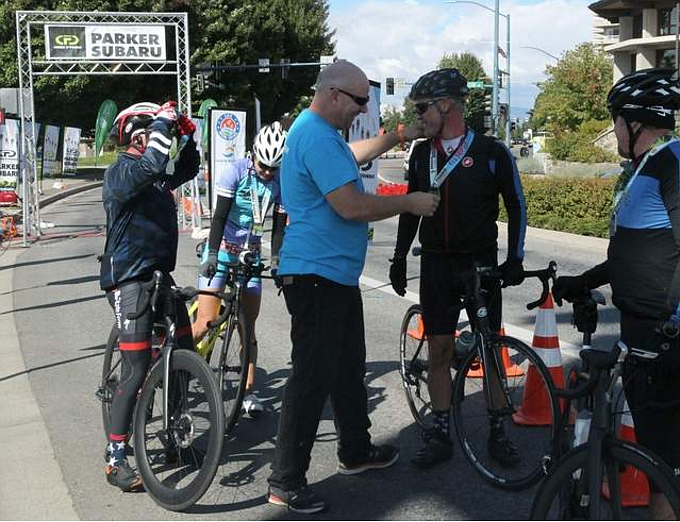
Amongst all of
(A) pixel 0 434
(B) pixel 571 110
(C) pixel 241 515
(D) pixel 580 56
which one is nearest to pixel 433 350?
(C) pixel 241 515

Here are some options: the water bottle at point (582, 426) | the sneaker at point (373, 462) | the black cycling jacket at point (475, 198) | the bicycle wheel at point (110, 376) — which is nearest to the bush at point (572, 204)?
the black cycling jacket at point (475, 198)

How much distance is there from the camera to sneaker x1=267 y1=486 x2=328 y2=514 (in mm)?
4039

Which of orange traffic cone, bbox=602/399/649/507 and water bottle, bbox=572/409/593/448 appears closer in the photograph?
orange traffic cone, bbox=602/399/649/507

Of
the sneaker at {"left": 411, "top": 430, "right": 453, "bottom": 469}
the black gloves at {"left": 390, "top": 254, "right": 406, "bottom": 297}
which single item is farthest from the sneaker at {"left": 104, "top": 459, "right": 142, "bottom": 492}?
the black gloves at {"left": 390, "top": 254, "right": 406, "bottom": 297}

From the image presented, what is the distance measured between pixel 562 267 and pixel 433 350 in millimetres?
8472

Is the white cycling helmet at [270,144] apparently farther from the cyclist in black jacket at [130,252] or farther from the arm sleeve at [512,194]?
the arm sleeve at [512,194]

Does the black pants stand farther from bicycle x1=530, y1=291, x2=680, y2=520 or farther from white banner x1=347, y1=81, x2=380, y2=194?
white banner x1=347, y1=81, x2=380, y2=194

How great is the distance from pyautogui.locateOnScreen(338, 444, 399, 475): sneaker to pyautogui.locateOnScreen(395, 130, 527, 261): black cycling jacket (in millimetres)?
1119

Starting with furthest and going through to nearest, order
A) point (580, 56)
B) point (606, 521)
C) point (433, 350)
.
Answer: point (580, 56) < point (433, 350) < point (606, 521)

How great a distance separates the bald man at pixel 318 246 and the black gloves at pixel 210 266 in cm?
135

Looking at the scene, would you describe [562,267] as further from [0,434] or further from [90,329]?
[0,434]

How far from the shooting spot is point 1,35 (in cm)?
4278

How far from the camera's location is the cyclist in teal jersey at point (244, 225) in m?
5.38

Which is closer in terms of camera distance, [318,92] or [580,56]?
[318,92]
